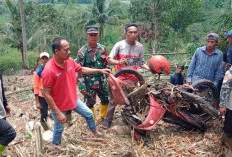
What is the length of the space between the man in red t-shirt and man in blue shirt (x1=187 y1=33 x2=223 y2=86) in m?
2.54

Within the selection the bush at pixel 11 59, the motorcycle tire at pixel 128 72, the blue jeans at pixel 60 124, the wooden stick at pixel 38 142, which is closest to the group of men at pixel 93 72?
the blue jeans at pixel 60 124

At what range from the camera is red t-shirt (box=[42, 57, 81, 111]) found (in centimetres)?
313

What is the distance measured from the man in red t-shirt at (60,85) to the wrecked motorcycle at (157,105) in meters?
0.75

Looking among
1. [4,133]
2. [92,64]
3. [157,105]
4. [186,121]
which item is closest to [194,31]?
[92,64]

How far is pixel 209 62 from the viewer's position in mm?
4520

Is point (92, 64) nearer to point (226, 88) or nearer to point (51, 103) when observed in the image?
point (51, 103)

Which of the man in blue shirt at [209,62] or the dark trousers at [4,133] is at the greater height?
the man in blue shirt at [209,62]

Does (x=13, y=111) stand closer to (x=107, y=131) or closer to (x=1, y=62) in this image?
(x=107, y=131)

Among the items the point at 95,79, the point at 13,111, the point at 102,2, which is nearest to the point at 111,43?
the point at 102,2

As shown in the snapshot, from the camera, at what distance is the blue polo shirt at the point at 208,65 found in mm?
4502

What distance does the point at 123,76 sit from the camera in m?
4.39

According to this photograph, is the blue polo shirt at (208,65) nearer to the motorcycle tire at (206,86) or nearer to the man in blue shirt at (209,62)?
the man in blue shirt at (209,62)

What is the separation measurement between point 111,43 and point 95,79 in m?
37.9

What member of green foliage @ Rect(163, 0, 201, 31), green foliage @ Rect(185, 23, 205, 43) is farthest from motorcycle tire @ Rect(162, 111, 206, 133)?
green foliage @ Rect(185, 23, 205, 43)
